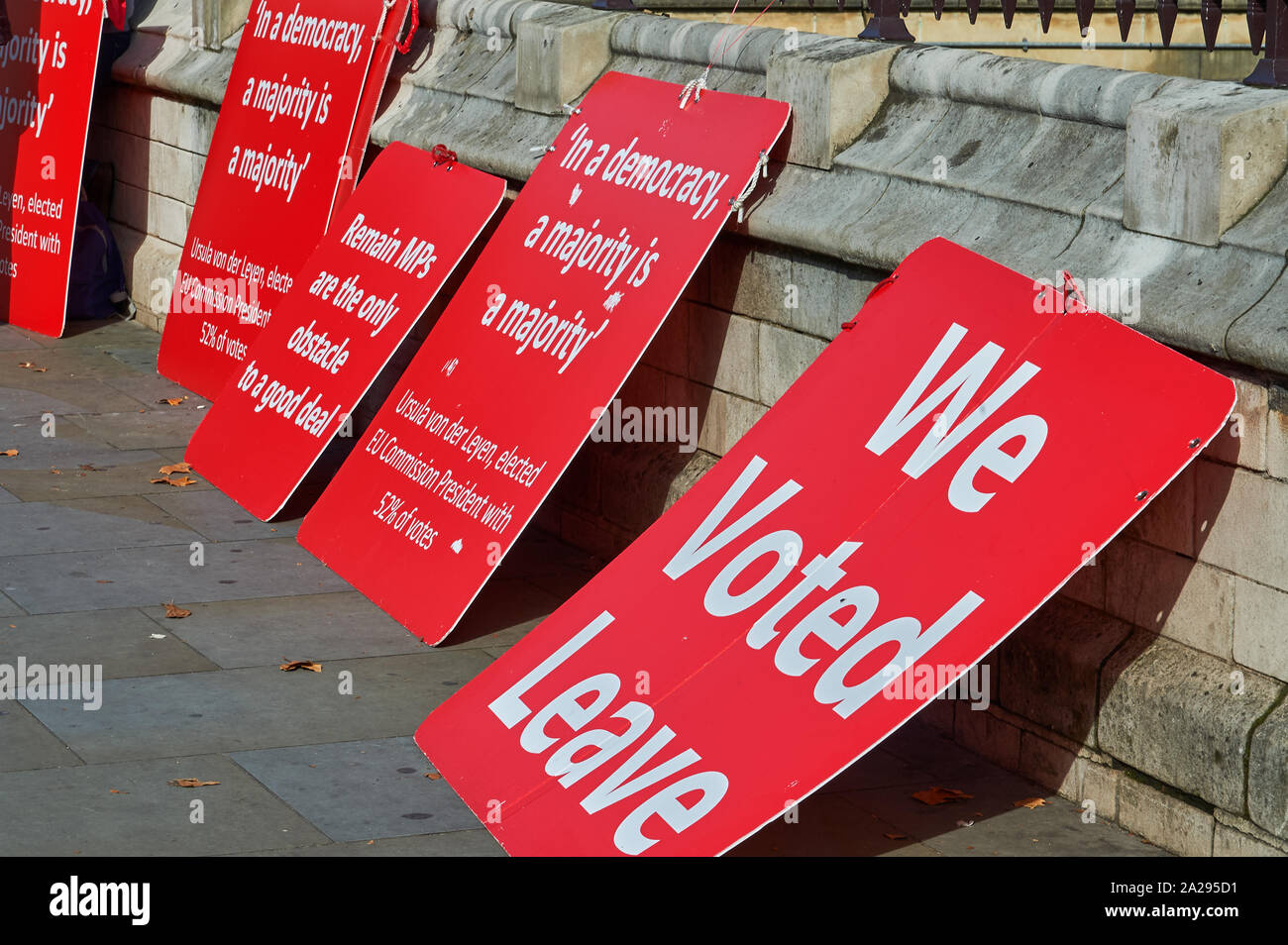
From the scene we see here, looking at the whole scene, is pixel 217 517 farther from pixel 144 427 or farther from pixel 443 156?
pixel 443 156

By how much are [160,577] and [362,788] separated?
238 cm

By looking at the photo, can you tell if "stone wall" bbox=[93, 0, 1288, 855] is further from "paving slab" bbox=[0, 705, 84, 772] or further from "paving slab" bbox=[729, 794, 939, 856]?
"paving slab" bbox=[0, 705, 84, 772]

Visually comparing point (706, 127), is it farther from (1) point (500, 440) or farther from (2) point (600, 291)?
(1) point (500, 440)

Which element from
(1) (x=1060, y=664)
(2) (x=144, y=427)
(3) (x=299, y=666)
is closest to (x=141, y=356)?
(2) (x=144, y=427)

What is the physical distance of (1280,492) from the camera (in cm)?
530

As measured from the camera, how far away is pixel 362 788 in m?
6.06

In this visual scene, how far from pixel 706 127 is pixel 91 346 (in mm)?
6262

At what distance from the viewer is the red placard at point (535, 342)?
7262 millimetres

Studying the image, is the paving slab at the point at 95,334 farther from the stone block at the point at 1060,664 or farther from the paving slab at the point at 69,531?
the stone block at the point at 1060,664

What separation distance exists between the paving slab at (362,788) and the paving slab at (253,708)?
0.11m

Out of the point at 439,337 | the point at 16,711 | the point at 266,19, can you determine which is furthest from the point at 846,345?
the point at 266,19

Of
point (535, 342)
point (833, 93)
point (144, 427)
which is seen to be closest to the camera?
point (833, 93)

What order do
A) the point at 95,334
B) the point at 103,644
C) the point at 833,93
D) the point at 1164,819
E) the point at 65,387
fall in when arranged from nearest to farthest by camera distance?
the point at 1164,819
the point at 833,93
the point at 103,644
the point at 65,387
the point at 95,334

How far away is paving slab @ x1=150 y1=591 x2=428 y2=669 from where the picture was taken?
23.8 ft
